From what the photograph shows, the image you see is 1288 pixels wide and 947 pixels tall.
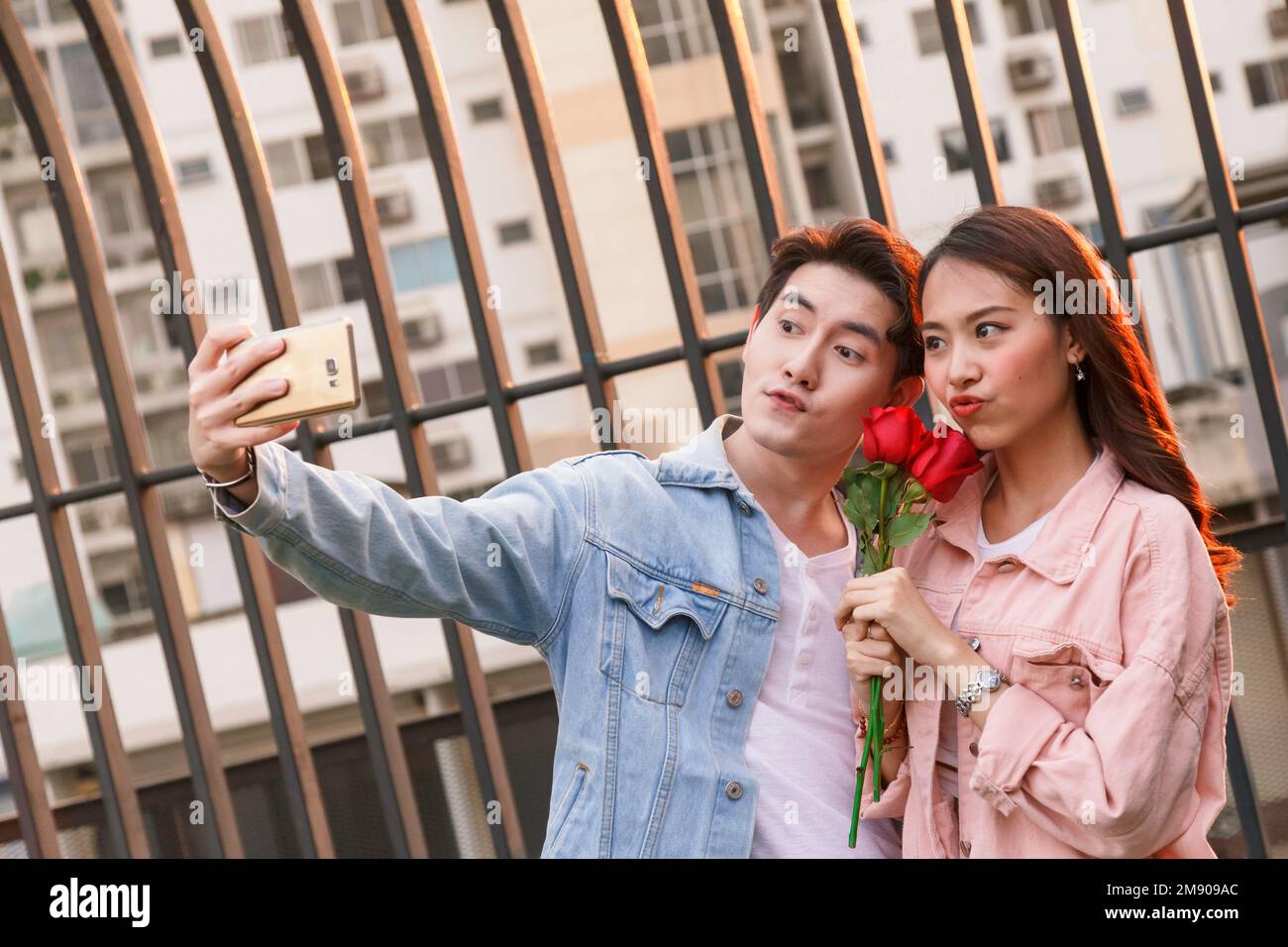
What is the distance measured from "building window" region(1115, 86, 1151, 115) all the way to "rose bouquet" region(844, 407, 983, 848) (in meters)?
54.9

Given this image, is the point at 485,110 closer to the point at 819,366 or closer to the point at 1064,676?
the point at 819,366

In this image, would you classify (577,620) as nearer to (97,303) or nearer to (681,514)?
(681,514)

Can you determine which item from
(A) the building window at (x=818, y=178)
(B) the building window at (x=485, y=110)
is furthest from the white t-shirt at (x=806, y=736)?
(B) the building window at (x=485, y=110)

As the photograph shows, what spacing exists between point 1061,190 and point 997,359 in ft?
171

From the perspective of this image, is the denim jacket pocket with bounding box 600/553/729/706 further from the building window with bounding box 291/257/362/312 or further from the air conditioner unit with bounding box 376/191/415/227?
the air conditioner unit with bounding box 376/191/415/227

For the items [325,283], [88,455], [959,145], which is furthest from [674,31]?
[88,455]

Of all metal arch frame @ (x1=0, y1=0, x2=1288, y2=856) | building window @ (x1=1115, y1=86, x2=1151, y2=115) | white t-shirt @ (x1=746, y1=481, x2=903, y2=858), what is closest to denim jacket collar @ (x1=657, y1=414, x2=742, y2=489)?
white t-shirt @ (x1=746, y1=481, x2=903, y2=858)

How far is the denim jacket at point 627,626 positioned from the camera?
6.18 ft

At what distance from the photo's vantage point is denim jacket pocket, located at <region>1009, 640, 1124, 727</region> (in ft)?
5.70

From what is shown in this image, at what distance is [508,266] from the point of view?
4938 centimetres

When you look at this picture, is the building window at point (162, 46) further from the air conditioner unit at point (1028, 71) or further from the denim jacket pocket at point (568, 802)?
the denim jacket pocket at point (568, 802)

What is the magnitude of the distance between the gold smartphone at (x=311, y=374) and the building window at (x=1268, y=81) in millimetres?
55266
